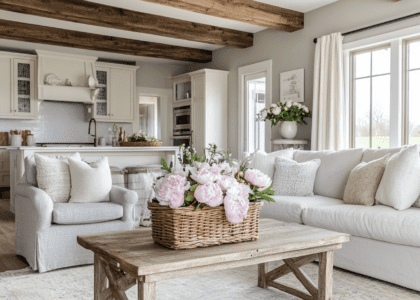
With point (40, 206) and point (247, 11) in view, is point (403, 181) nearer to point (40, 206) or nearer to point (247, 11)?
point (40, 206)

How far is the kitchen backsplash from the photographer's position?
7.04 m

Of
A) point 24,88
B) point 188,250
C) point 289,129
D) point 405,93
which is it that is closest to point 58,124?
point 24,88

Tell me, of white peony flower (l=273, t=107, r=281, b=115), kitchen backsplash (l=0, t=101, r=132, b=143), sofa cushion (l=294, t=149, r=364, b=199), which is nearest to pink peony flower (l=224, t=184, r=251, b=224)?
sofa cushion (l=294, t=149, r=364, b=199)

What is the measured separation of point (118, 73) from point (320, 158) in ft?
15.8

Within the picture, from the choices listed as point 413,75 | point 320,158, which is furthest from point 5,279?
point 413,75

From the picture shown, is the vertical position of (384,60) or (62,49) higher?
(62,49)

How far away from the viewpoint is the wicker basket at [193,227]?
5.72 ft

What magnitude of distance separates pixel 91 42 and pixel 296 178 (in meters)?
4.11

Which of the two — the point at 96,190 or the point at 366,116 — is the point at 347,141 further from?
the point at 96,190

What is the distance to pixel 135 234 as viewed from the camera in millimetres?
2068

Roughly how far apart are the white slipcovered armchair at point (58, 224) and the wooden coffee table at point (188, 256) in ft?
3.45

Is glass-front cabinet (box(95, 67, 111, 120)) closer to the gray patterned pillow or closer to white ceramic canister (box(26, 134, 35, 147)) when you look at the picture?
white ceramic canister (box(26, 134, 35, 147))

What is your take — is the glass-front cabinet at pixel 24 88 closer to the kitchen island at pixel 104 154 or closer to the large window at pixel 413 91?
the kitchen island at pixel 104 154

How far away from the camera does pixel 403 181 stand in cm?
283
